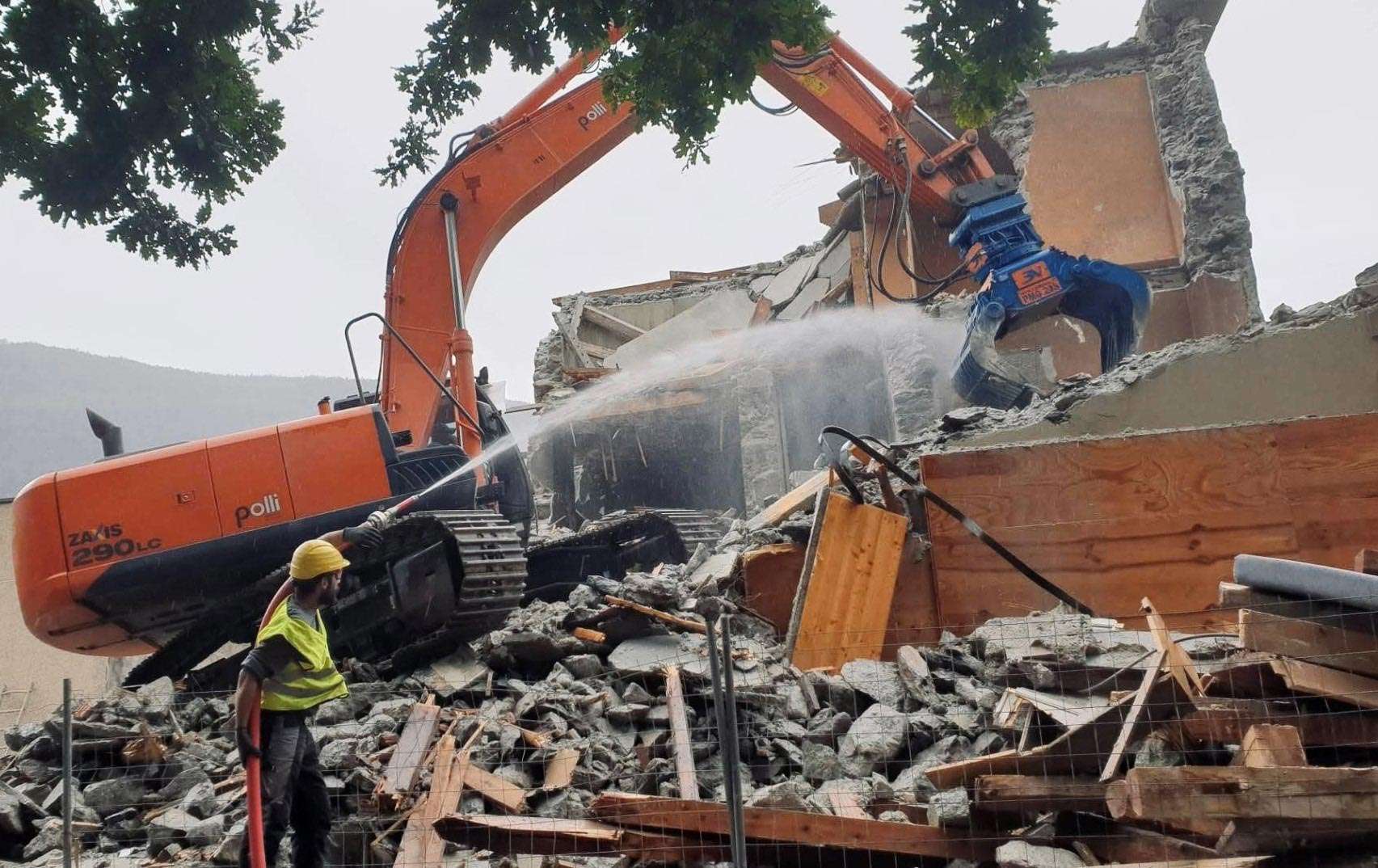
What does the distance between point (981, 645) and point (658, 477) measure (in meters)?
10.7

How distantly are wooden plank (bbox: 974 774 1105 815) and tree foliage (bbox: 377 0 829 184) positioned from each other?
4.35 metres

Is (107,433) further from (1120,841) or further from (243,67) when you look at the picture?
(1120,841)

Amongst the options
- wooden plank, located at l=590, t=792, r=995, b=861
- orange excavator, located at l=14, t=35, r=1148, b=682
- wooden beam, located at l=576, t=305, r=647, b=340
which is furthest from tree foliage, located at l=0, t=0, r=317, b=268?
wooden beam, located at l=576, t=305, r=647, b=340

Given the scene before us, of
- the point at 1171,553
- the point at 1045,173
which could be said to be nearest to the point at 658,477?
the point at 1045,173

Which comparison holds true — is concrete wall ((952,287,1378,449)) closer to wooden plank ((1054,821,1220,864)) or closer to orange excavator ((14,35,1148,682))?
orange excavator ((14,35,1148,682))

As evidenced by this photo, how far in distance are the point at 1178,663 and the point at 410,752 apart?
3025 millimetres

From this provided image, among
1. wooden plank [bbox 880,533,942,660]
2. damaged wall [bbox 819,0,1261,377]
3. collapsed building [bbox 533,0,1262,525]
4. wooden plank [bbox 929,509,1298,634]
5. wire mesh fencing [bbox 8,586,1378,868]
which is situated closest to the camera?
wire mesh fencing [bbox 8,586,1378,868]

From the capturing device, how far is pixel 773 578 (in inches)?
255

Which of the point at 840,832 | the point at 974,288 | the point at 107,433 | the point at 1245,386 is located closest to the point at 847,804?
the point at 840,832

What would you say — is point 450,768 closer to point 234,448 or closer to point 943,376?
point 234,448

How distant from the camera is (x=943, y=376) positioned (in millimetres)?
12453

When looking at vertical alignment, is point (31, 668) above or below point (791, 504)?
below

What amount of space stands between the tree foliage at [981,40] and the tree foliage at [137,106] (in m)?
4.16

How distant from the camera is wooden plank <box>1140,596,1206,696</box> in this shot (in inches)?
151
